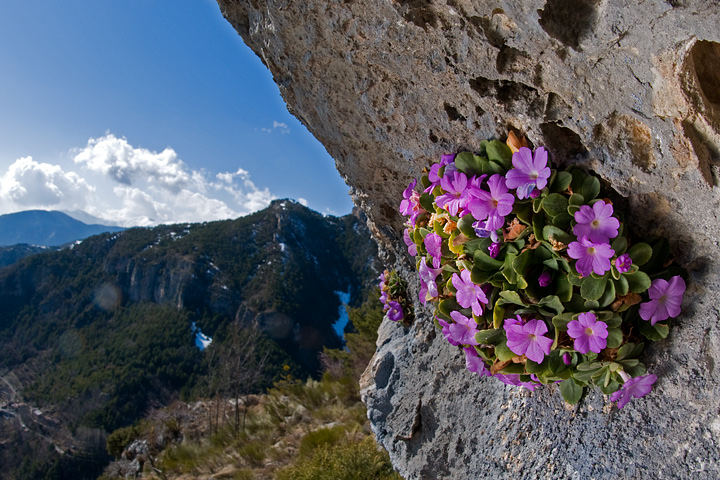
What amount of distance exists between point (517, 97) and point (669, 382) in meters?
1.46

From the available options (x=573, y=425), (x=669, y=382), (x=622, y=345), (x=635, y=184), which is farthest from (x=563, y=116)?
(x=573, y=425)

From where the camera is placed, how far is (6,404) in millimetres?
66375

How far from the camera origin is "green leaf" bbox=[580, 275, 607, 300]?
1664 mm

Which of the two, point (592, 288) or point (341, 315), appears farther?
point (341, 315)

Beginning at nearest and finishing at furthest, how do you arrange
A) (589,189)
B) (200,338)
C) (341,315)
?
1. (589,189)
2. (200,338)
3. (341,315)

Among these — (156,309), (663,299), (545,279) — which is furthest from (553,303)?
(156,309)

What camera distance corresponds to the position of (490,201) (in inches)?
75.7

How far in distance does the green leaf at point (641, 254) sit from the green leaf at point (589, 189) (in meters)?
0.27

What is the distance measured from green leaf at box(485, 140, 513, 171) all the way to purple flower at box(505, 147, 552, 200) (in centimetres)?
19

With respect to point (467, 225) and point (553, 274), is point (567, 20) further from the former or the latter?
point (553, 274)

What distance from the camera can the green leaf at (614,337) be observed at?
175 centimetres

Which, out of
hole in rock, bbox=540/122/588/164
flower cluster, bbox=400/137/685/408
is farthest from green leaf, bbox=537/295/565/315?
hole in rock, bbox=540/122/588/164

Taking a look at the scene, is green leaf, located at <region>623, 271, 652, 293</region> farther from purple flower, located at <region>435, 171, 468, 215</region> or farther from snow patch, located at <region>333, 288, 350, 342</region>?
snow patch, located at <region>333, 288, 350, 342</region>

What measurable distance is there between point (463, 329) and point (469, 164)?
91 cm
